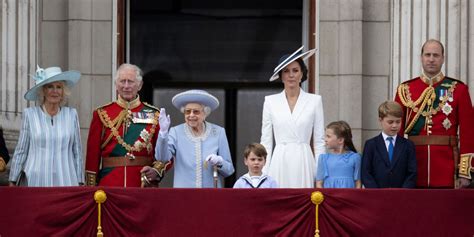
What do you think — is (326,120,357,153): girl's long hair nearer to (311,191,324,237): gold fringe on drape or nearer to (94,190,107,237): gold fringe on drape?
(311,191,324,237): gold fringe on drape

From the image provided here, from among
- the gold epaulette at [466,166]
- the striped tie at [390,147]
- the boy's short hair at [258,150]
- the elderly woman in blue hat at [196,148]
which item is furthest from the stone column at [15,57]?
the gold epaulette at [466,166]

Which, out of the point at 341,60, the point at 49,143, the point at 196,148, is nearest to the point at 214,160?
the point at 196,148

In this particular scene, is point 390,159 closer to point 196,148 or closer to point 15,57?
point 196,148

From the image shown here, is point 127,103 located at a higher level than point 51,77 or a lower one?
lower

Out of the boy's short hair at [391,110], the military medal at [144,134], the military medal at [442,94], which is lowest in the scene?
the military medal at [144,134]

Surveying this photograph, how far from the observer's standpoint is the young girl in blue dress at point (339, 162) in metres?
12.7

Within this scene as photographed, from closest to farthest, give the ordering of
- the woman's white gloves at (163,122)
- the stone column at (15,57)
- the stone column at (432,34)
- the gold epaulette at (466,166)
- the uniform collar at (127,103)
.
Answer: the woman's white gloves at (163,122) < the gold epaulette at (466,166) < the uniform collar at (127,103) < the stone column at (15,57) < the stone column at (432,34)

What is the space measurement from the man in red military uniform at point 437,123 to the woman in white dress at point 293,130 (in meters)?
0.77

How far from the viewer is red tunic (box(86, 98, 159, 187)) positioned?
12969mm

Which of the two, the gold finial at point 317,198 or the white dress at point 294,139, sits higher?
the white dress at point 294,139

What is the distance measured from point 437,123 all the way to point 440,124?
0.09 ft

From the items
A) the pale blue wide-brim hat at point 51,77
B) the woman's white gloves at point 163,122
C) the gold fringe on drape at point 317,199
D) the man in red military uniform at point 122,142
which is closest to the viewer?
the gold fringe on drape at point 317,199

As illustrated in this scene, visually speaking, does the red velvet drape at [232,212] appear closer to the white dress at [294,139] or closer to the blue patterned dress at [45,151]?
the blue patterned dress at [45,151]

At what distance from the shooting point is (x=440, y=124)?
13141 millimetres
